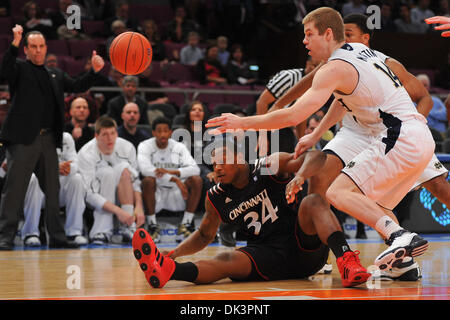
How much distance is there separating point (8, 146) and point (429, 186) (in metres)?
4.74

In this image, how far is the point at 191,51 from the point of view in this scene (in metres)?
13.2

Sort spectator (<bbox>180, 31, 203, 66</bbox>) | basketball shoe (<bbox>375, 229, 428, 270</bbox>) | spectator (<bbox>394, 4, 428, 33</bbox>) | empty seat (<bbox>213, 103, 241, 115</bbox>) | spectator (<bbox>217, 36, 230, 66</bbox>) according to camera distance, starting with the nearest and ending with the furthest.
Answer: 1. basketball shoe (<bbox>375, 229, 428, 270</bbox>)
2. empty seat (<bbox>213, 103, 241, 115</bbox>)
3. spectator (<bbox>180, 31, 203, 66</bbox>)
4. spectator (<bbox>217, 36, 230, 66</bbox>)
5. spectator (<bbox>394, 4, 428, 33</bbox>)

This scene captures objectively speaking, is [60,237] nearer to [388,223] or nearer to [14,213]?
[14,213]

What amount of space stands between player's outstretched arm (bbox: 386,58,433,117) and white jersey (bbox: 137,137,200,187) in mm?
3969

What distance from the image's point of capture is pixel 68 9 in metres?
12.4

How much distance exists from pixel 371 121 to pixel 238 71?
895 cm

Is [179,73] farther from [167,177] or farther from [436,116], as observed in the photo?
[436,116]

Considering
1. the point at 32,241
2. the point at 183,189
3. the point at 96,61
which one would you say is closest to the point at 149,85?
the point at 183,189

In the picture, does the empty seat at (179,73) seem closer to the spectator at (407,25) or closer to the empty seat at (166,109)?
the empty seat at (166,109)

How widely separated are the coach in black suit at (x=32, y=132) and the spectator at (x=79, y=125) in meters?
1.00

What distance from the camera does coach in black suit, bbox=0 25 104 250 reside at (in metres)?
7.54

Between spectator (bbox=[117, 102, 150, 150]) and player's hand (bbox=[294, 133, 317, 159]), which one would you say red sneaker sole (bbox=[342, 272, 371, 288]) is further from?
spectator (bbox=[117, 102, 150, 150])

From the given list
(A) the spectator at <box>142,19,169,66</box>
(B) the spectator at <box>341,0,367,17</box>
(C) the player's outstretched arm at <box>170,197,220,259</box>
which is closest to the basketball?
(C) the player's outstretched arm at <box>170,197,220,259</box>
